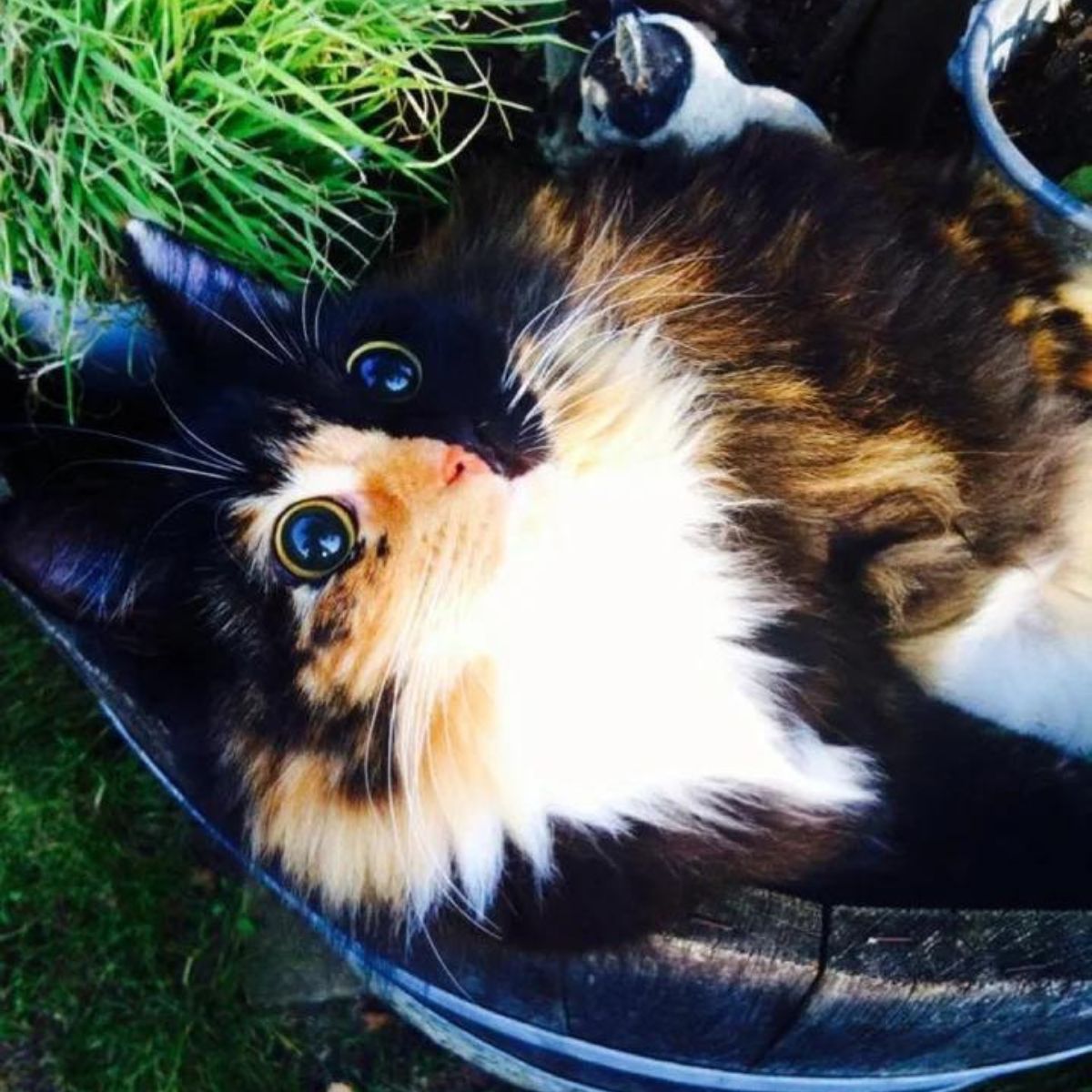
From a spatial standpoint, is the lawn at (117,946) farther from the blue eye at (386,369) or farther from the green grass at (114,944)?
the blue eye at (386,369)

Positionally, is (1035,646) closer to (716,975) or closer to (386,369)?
(716,975)

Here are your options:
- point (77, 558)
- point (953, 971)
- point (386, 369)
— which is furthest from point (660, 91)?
point (953, 971)

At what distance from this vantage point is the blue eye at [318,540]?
34.6 inches

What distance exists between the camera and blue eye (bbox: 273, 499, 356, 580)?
0.88 m

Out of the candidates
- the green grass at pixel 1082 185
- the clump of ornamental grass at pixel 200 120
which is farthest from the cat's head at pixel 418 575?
the green grass at pixel 1082 185

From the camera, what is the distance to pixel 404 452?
0.89 meters

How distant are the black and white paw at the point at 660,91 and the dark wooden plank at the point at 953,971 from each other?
25.5 inches

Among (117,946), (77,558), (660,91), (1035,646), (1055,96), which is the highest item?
(1055,96)

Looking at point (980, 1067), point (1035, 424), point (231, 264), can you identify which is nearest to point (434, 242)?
point (231, 264)

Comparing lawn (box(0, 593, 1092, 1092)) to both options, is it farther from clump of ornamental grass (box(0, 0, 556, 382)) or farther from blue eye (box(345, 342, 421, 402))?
blue eye (box(345, 342, 421, 402))

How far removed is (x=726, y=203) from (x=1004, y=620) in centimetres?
39

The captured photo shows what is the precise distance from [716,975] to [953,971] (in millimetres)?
138

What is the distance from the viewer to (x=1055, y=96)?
4.38 ft

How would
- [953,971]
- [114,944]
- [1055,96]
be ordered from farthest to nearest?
[114,944] → [1055,96] → [953,971]
